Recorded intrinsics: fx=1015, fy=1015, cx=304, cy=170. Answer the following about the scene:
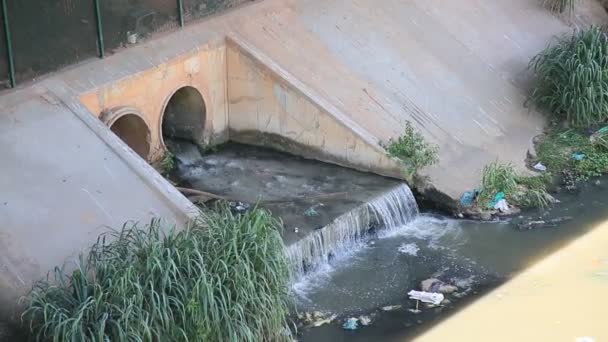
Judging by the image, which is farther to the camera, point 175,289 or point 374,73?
point 374,73

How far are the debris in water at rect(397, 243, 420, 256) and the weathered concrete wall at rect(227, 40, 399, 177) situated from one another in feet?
3.25

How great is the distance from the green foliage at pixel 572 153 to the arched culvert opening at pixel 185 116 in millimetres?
4304

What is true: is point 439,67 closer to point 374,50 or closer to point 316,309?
point 374,50

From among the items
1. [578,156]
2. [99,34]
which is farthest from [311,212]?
[578,156]

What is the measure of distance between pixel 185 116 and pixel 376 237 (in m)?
3.04

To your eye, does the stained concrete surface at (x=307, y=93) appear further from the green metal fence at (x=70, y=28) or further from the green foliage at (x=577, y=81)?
the green foliage at (x=577, y=81)

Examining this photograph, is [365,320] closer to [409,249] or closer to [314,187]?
[409,249]

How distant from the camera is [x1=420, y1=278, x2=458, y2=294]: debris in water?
10.2 metres

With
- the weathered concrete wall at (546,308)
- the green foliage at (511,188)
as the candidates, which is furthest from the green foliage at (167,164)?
the weathered concrete wall at (546,308)

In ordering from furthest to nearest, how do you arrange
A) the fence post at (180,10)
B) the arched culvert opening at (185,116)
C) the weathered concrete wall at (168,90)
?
1. the arched culvert opening at (185,116)
2. the fence post at (180,10)
3. the weathered concrete wall at (168,90)

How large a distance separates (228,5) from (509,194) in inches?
168

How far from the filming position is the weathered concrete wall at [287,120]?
38.9 feet

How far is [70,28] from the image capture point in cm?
1120

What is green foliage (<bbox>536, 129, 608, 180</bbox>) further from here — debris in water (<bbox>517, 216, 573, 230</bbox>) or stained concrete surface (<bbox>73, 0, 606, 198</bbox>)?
debris in water (<bbox>517, 216, 573, 230</bbox>)
